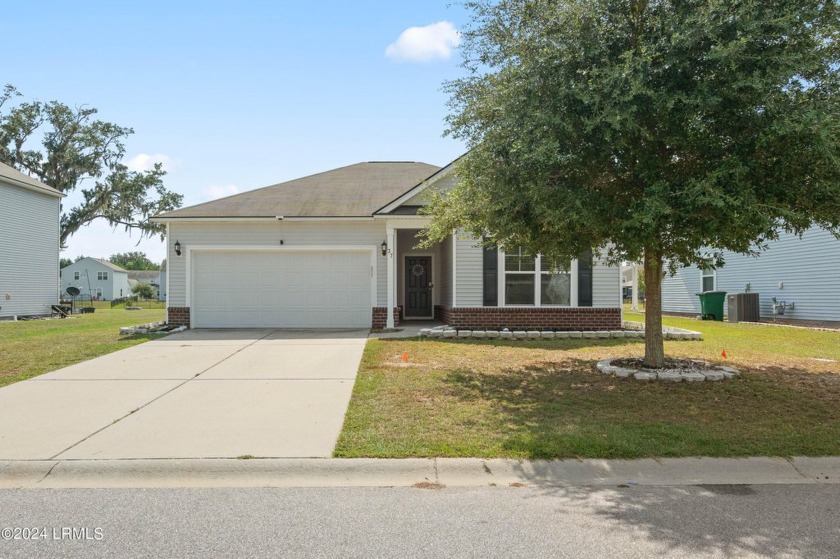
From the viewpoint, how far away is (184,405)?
6641 mm

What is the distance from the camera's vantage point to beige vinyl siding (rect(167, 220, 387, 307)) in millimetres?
14703

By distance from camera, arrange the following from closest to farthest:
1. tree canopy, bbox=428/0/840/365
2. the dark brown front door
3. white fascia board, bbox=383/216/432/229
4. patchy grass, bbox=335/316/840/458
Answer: patchy grass, bbox=335/316/840/458 < tree canopy, bbox=428/0/840/365 < white fascia board, bbox=383/216/432/229 < the dark brown front door

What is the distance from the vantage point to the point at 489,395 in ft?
23.3

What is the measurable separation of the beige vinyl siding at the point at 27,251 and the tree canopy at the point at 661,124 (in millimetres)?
21846

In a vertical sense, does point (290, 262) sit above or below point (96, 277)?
below

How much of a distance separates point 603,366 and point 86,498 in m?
6.86

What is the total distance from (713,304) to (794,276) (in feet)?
8.81

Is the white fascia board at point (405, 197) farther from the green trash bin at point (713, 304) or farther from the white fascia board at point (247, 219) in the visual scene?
the green trash bin at point (713, 304)

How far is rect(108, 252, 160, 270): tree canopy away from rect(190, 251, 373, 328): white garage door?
10938 centimetres

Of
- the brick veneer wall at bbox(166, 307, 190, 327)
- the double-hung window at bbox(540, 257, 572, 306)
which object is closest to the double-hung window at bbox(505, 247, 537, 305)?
the double-hung window at bbox(540, 257, 572, 306)

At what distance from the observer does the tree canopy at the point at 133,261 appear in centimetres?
11225

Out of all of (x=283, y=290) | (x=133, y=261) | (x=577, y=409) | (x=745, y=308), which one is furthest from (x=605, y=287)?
(x=133, y=261)

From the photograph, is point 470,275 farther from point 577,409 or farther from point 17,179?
point 17,179

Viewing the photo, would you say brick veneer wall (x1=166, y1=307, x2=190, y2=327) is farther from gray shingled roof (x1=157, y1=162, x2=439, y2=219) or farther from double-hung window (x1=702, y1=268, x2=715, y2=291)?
double-hung window (x1=702, y1=268, x2=715, y2=291)
